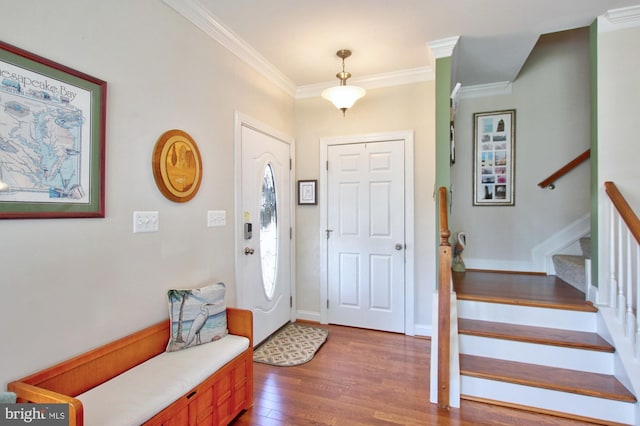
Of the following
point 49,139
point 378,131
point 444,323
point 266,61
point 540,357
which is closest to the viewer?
point 49,139

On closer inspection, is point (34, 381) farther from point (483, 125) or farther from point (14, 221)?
point (483, 125)

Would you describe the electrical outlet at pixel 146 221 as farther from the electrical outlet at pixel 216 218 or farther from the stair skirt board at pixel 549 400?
the stair skirt board at pixel 549 400

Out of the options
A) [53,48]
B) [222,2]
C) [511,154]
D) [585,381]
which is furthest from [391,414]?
[511,154]

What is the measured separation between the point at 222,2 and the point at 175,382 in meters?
2.27

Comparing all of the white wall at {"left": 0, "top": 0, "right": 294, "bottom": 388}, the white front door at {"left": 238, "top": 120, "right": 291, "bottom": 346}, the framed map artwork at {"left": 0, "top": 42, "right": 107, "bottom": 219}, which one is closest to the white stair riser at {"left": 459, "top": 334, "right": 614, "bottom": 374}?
the white front door at {"left": 238, "top": 120, "right": 291, "bottom": 346}

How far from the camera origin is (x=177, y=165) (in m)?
2.03

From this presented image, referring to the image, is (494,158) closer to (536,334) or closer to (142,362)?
(536,334)

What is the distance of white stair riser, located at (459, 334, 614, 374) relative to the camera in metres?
2.10

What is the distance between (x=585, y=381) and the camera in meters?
2.02

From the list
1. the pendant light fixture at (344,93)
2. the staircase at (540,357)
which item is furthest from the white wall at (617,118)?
the pendant light fixture at (344,93)

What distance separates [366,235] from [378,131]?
3.61 ft

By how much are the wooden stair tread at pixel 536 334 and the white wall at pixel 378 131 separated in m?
0.75

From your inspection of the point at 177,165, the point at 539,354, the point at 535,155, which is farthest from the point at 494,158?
the point at 177,165

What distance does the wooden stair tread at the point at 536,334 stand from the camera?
7.00ft
